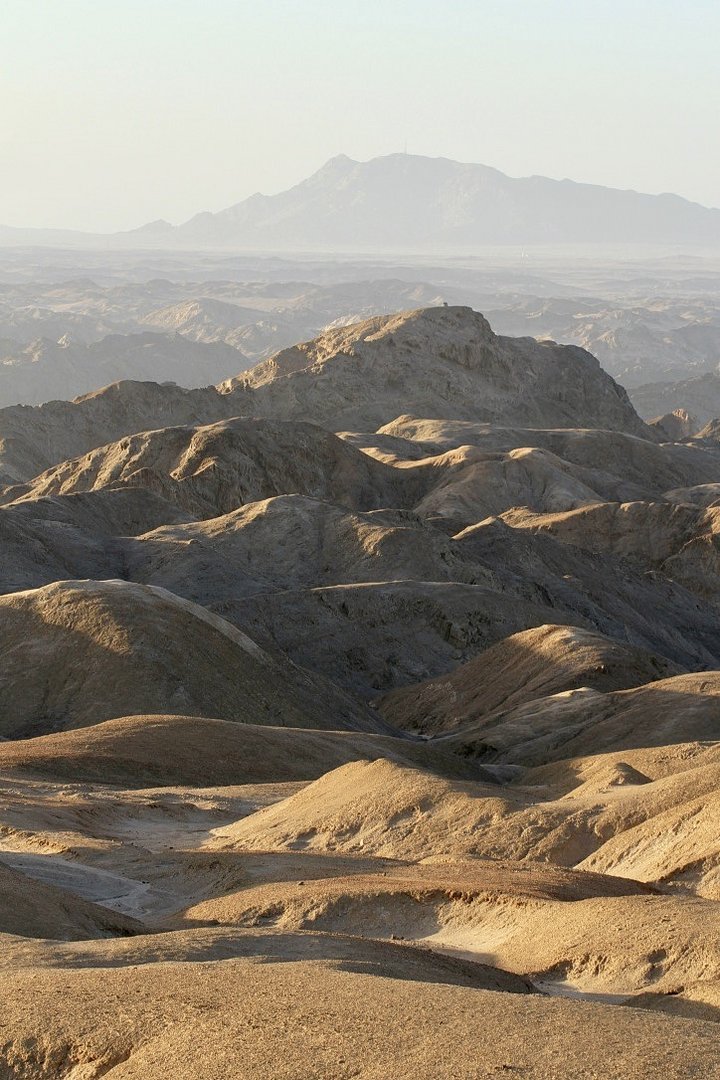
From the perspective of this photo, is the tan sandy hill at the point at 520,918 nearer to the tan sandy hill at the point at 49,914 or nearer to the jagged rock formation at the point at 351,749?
the jagged rock formation at the point at 351,749

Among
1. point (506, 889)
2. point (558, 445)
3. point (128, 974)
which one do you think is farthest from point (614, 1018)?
point (558, 445)

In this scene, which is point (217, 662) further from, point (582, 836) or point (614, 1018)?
point (614, 1018)

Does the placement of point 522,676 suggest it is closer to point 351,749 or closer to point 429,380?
point 351,749

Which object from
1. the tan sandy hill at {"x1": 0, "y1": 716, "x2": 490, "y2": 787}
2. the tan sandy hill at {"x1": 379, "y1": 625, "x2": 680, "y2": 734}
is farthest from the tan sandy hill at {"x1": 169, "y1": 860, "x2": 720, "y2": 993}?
the tan sandy hill at {"x1": 379, "y1": 625, "x2": 680, "y2": 734}

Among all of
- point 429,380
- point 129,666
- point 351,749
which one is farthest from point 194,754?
point 429,380

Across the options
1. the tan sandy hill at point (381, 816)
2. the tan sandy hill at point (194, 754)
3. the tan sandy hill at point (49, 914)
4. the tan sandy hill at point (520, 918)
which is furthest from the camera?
the tan sandy hill at point (194, 754)

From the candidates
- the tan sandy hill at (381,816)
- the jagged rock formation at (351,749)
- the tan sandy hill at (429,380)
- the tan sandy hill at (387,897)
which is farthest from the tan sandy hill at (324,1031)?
the tan sandy hill at (429,380)

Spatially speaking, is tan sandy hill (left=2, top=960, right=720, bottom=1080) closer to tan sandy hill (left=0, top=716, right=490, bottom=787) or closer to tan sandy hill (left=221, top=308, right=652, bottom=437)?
tan sandy hill (left=0, top=716, right=490, bottom=787)
